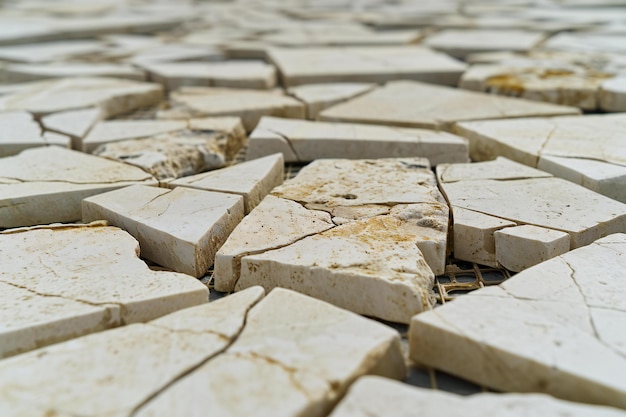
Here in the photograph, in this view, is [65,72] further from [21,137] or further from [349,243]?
[349,243]

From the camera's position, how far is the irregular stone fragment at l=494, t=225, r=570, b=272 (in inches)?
58.1

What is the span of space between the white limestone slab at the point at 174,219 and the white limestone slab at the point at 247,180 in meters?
0.04

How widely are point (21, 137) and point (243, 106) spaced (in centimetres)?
88

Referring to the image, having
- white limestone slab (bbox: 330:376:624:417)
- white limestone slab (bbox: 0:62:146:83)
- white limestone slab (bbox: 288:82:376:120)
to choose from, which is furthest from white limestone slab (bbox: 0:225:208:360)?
white limestone slab (bbox: 0:62:146:83)

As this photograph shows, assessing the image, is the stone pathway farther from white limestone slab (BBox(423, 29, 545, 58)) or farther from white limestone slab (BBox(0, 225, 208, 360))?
white limestone slab (BBox(423, 29, 545, 58))

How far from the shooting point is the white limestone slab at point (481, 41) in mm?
3898

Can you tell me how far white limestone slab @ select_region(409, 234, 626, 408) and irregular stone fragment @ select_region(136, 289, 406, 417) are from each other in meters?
0.10

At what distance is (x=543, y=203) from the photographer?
168 centimetres

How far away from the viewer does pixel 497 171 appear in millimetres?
1939

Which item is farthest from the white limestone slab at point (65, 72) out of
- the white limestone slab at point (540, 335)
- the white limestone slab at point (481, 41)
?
the white limestone slab at point (540, 335)

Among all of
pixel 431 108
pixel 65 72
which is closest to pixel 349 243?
pixel 431 108

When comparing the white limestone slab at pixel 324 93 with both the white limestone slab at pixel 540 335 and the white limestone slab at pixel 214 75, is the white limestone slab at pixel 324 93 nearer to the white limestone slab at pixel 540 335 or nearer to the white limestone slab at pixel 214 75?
the white limestone slab at pixel 214 75

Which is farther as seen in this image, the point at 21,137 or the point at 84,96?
the point at 84,96

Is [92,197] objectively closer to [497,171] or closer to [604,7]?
[497,171]
